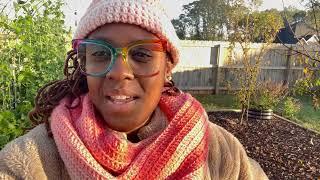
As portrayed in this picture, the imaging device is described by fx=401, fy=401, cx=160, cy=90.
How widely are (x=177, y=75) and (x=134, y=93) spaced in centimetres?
1155

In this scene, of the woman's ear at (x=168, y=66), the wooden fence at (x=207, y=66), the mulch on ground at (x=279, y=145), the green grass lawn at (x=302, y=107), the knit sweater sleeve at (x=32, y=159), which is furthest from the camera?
the wooden fence at (x=207, y=66)

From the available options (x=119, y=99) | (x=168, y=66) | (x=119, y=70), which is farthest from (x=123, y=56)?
(x=168, y=66)

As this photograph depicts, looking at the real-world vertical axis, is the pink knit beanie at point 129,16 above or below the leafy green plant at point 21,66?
above

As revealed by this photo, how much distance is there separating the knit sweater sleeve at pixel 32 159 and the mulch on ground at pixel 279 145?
4888 mm

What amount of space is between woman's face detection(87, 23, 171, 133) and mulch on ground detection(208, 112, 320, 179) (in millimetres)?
4728

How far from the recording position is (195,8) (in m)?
23.6

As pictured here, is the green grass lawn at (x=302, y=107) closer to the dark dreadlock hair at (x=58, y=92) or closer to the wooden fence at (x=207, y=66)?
the wooden fence at (x=207, y=66)

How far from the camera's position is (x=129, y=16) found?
1.41 meters

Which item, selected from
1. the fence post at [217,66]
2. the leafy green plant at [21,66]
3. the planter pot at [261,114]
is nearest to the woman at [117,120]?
the leafy green plant at [21,66]

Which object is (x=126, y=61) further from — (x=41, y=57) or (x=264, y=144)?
(x=264, y=144)

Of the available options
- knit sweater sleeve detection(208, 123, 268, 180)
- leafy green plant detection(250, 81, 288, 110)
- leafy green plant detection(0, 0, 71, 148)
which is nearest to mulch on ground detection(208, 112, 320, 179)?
leafy green plant detection(250, 81, 288, 110)

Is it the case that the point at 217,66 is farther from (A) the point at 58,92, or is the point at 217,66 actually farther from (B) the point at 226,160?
(A) the point at 58,92

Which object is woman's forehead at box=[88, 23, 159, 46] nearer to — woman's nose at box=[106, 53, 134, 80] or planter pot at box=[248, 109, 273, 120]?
woman's nose at box=[106, 53, 134, 80]

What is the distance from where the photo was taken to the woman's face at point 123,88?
1.43 meters
